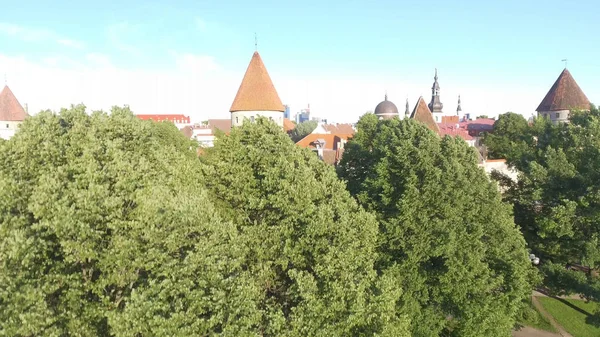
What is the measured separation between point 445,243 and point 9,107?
44251mm

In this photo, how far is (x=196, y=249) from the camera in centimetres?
894

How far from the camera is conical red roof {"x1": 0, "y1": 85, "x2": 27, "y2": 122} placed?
3900 cm

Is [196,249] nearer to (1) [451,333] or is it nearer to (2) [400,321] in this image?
(2) [400,321]

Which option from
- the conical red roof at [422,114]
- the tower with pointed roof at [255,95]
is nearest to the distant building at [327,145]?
the conical red roof at [422,114]

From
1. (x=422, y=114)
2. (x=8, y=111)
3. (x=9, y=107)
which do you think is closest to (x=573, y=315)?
(x=422, y=114)

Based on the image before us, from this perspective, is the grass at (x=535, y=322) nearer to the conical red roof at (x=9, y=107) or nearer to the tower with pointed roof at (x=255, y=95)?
the tower with pointed roof at (x=255, y=95)

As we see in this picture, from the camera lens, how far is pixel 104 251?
816 cm

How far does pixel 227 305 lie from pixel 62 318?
3.23 meters

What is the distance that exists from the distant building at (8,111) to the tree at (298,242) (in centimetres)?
3632

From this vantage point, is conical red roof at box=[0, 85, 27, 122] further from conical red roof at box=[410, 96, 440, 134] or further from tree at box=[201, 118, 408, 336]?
conical red roof at box=[410, 96, 440, 134]

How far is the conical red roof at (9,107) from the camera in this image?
1535 inches

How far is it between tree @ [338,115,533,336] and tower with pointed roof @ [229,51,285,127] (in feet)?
51.2

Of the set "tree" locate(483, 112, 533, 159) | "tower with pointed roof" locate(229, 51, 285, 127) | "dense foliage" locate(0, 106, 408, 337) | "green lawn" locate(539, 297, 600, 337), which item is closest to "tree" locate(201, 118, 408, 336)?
"dense foliage" locate(0, 106, 408, 337)

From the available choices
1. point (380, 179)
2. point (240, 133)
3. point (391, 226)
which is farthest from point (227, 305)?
point (380, 179)
